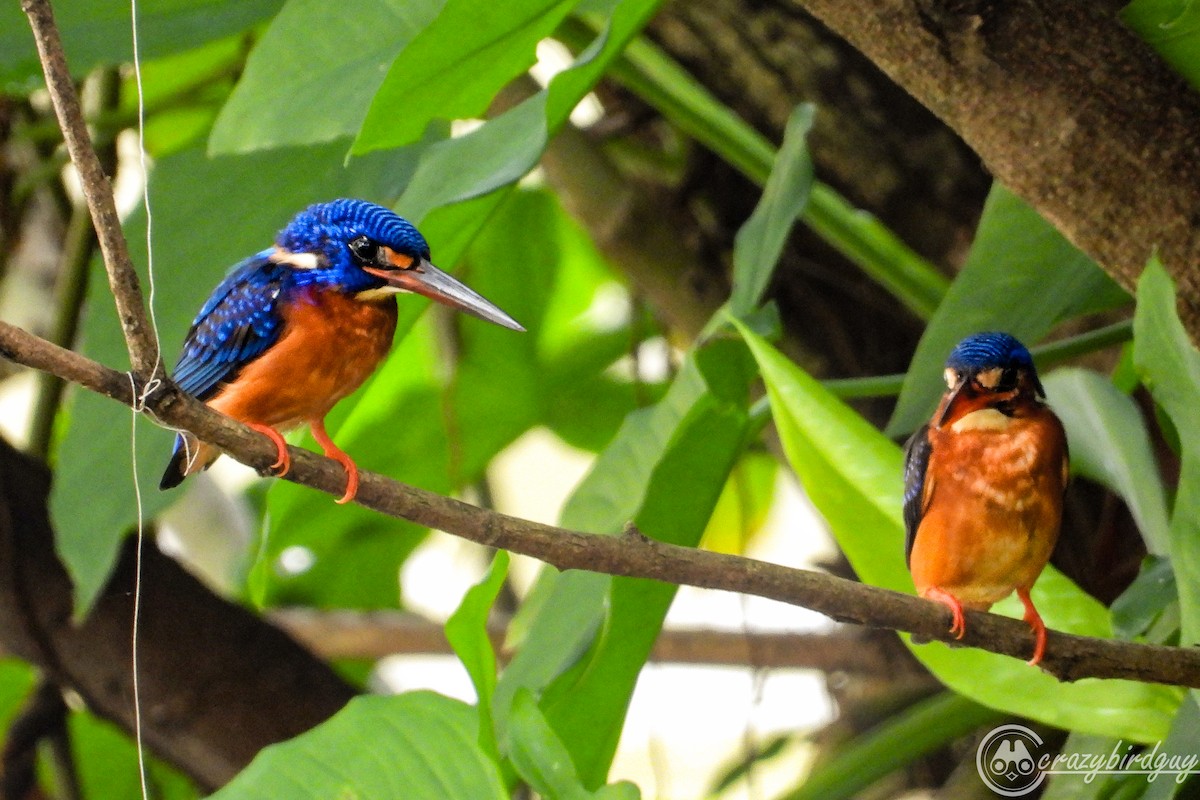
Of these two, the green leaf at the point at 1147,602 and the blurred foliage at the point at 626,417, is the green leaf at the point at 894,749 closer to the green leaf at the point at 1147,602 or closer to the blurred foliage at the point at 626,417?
the blurred foliage at the point at 626,417

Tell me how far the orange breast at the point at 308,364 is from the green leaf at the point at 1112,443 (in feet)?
2.41

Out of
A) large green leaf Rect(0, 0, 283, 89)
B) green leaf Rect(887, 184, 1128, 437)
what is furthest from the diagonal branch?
large green leaf Rect(0, 0, 283, 89)

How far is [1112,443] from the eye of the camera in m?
1.41

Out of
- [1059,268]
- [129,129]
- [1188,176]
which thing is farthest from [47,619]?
[1188,176]

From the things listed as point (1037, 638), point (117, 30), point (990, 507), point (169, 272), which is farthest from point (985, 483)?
point (117, 30)

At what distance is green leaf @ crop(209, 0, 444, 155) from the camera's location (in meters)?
1.31

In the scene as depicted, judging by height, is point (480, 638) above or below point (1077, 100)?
below

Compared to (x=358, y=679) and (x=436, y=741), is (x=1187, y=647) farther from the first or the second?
(x=358, y=679)

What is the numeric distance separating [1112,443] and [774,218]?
0.42 metres

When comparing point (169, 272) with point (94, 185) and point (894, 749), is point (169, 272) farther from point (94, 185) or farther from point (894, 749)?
point (894, 749)

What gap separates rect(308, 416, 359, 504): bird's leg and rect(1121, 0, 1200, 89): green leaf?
2.70 ft

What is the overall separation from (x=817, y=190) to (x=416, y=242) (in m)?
0.72

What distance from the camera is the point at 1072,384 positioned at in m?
1.50

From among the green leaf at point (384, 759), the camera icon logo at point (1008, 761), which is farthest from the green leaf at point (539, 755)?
the camera icon logo at point (1008, 761)
